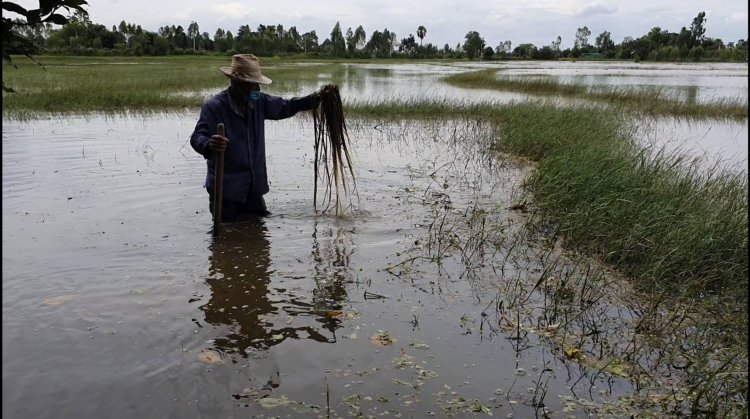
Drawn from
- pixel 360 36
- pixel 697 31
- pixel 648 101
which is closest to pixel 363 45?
pixel 360 36

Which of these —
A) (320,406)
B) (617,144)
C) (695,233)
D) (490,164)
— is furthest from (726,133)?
(320,406)

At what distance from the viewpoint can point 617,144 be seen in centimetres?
933

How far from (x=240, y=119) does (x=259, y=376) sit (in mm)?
2659

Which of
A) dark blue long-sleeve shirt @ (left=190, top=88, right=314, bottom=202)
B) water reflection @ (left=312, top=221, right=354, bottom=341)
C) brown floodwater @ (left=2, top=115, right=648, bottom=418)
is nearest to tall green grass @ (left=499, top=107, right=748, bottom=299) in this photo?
brown floodwater @ (left=2, top=115, right=648, bottom=418)

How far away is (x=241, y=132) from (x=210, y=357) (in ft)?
7.90

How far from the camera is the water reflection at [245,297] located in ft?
11.4

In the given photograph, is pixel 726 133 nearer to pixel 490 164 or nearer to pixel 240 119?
pixel 490 164

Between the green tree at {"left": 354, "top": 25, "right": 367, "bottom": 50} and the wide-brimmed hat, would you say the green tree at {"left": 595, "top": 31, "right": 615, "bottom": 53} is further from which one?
the wide-brimmed hat

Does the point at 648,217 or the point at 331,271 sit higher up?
the point at 648,217

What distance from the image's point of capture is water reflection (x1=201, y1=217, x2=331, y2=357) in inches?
136

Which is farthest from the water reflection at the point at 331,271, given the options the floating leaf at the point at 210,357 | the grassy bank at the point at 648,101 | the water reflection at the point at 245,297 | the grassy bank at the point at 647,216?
the grassy bank at the point at 648,101

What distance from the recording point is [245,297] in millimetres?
4102

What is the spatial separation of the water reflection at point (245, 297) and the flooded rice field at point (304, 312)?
0.6 inches

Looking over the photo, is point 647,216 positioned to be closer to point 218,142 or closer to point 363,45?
point 218,142
